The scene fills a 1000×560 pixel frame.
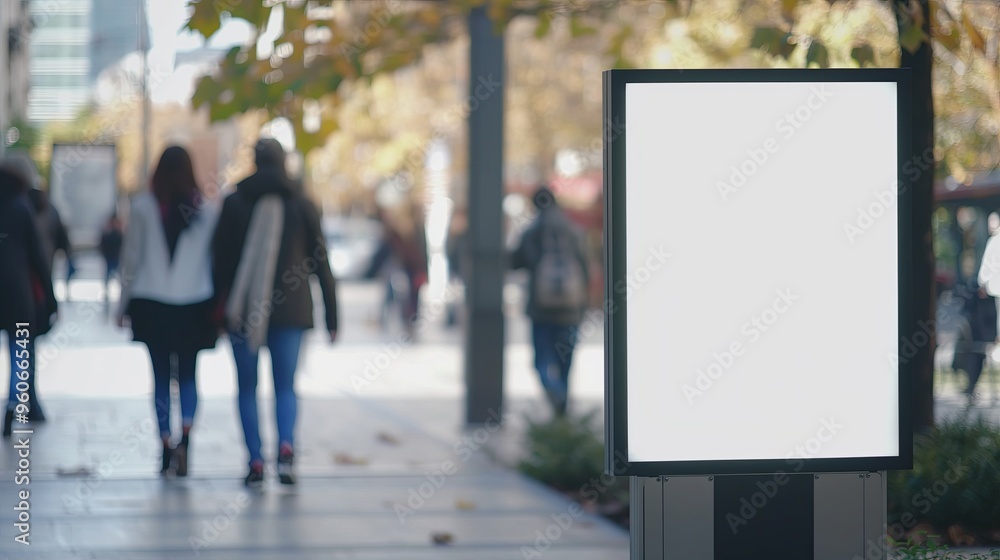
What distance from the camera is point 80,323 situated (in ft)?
78.2

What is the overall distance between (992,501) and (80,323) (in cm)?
1959

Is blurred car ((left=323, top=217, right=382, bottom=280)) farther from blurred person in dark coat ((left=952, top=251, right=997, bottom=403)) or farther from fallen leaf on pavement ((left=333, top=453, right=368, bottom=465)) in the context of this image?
fallen leaf on pavement ((left=333, top=453, right=368, bottom=465))

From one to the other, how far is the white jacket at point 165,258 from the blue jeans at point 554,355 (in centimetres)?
391

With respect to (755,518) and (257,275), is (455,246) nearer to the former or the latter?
(257,275)

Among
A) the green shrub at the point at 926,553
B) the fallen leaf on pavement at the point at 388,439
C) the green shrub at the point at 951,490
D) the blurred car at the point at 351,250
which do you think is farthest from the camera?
the blurred car at the point at 351,250

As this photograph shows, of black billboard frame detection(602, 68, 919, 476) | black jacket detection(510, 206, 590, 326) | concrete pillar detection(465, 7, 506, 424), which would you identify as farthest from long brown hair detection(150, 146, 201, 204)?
black billboard frame detection(602, 68, 919, 476)

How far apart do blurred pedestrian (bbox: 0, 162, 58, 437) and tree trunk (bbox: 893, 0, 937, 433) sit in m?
5.13

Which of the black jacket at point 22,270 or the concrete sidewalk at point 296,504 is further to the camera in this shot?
the black jacket at point 22,270

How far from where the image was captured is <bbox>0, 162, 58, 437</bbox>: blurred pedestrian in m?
8.90

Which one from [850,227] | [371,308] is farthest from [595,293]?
[850,227]

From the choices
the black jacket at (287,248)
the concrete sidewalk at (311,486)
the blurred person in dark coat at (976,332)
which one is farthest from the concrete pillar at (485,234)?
the blurred person in dark coat at (976,332)

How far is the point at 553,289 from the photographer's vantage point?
466 inches

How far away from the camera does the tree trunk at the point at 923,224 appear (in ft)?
24.5

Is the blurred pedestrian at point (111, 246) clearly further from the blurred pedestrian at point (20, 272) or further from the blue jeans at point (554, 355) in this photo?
the blurred pedestrian at point (20, 272)
